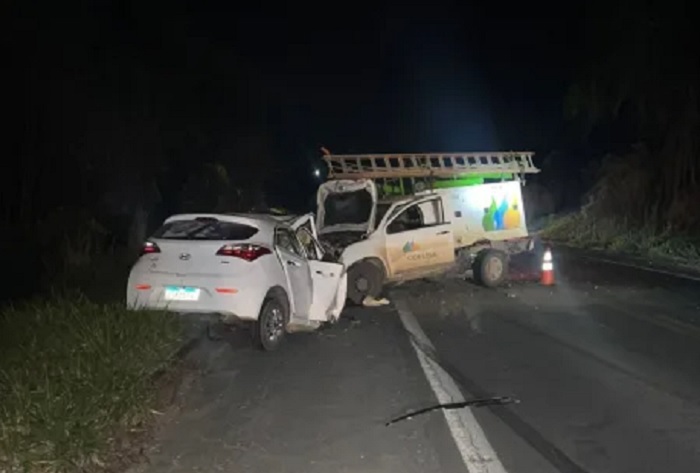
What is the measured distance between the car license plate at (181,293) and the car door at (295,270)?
126 centimetres

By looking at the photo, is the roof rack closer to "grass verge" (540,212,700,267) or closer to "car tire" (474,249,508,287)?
"car tire" (474,249,508,287)

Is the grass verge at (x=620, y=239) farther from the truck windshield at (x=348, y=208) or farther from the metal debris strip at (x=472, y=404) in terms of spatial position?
the metal debris strip at (x=472, y=404)

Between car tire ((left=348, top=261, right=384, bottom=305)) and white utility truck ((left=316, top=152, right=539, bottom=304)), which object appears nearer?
car tire ((left=348, top=261, right=384, bottom=305))

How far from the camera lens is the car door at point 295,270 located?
39.8ft

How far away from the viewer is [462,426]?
25.8 feet

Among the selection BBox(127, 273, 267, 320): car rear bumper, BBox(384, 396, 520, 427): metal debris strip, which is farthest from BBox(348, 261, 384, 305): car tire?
BBox(384, 396, 520, 427): metal debris strip

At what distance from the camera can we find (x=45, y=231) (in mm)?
19297

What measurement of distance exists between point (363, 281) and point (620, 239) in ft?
63.3

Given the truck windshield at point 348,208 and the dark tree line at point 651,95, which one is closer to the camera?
the truck windshield at point 348,208

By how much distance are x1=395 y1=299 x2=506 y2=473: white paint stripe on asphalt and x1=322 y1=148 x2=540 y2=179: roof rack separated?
880 centimetres

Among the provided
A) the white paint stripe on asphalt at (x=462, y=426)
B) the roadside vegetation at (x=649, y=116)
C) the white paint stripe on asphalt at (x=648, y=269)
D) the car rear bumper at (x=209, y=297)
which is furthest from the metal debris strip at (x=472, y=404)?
the roadside vegetation at (x=649, y=116)

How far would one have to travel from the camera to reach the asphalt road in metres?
6.98

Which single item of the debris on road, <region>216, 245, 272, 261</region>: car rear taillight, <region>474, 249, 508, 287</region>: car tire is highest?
<region>216, 245, 272, 261</region>: car rear taillight

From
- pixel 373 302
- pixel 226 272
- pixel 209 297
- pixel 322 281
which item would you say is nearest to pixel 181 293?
pixel 209 297
